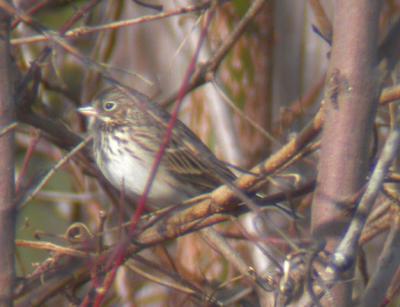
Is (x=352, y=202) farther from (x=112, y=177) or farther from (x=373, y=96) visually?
(x=112, y=177)

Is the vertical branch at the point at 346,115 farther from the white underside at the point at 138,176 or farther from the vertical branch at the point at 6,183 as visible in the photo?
the white underside at the point at 138,176

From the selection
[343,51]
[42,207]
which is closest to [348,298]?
[343,51]

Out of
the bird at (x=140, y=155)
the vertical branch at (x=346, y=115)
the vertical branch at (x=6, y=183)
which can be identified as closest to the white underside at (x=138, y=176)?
the bird at (x=140, y=155)

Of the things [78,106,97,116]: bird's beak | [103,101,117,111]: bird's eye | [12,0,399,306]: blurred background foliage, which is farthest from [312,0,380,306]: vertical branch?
[103,101,117,111]: bird's eye

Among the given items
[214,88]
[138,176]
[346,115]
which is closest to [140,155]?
[138,176]

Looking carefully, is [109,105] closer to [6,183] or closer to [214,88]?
[214,88]

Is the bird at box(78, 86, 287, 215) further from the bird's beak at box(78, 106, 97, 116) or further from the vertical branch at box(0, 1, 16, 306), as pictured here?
the vertical branch at box(0, 1, 16, 306)

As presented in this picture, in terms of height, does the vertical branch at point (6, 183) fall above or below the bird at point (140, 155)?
above
